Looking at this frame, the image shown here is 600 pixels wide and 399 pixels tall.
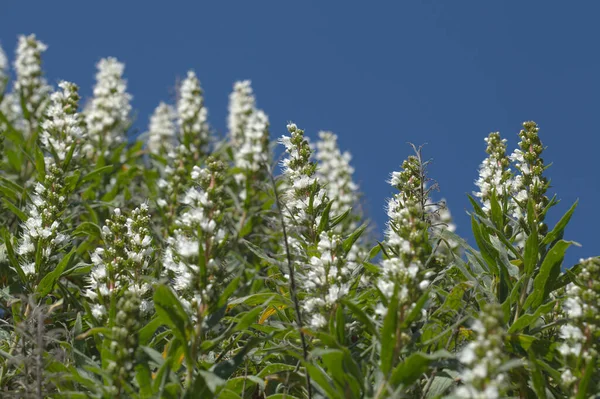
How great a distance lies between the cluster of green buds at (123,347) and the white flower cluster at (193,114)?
16.1 ft

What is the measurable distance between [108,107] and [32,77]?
1036mm

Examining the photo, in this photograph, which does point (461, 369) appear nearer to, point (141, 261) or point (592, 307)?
point (592, 307)

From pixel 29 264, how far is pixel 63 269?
31 cm

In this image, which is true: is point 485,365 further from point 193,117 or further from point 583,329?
point 193,117

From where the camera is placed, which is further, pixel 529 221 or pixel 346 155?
pixel 346 155

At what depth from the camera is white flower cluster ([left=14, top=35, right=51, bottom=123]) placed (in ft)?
27.7

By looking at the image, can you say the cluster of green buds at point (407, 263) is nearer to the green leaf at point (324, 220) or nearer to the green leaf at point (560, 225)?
the green leaf at point (324, 220)

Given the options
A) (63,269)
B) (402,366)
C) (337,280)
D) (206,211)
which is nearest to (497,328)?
(402,366)

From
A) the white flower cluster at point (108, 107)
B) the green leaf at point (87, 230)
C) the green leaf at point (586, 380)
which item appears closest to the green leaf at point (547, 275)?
the green leaf at point (586, 380)

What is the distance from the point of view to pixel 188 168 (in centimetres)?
744

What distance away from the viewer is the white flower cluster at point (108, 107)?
884 cm

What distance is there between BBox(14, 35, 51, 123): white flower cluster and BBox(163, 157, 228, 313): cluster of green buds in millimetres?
5301

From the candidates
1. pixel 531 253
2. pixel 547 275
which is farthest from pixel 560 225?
pixel 547 275

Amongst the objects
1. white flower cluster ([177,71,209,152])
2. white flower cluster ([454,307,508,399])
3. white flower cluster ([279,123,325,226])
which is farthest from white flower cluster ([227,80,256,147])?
white flower cluster ([454,307,508,399])
